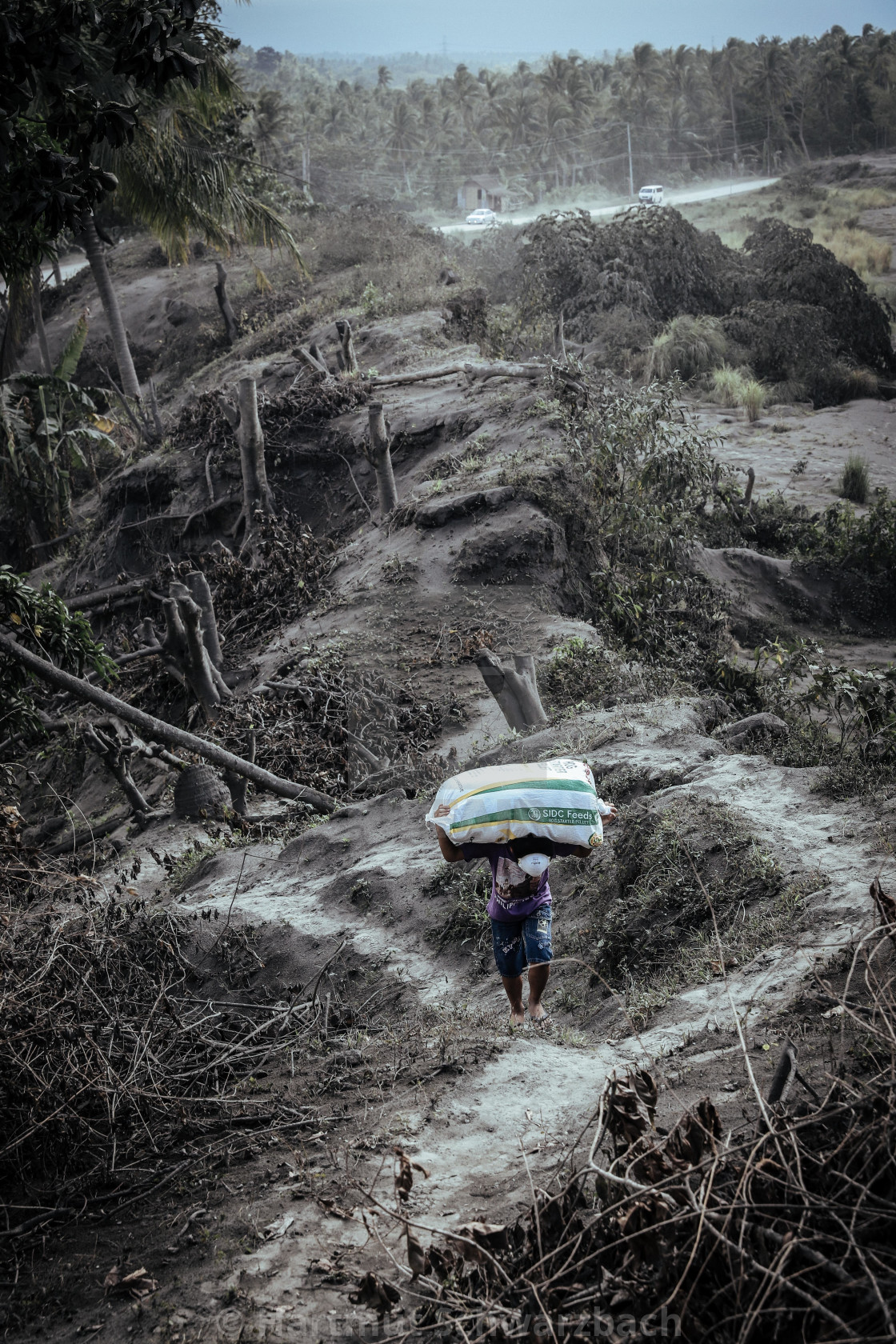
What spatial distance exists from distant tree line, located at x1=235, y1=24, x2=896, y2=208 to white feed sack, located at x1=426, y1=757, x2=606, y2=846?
1819 inches

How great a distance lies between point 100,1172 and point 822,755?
452cm

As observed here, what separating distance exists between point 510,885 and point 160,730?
13.1ft

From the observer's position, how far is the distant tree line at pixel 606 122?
4731 centimetres

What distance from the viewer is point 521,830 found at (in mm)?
3828

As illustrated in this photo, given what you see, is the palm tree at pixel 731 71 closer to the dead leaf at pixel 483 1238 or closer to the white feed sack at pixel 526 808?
the white feed sack at pixel 526 808

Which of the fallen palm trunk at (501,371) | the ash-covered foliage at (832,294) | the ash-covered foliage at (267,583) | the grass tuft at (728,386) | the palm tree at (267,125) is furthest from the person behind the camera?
the palm tree at (267,125)

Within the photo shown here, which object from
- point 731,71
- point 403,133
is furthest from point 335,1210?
point 403,133

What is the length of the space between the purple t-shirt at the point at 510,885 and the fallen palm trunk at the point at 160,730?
3.69 m

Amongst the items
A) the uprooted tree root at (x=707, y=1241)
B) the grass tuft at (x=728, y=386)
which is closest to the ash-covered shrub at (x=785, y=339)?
the grass tuft at (x=728, y=386)

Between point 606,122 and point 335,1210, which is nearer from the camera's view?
point 335,1210

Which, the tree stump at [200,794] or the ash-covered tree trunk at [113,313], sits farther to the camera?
the ash-covered tree trunk at [113,313]

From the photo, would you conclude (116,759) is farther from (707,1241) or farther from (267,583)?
(707,1241)

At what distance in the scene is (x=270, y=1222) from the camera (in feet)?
9.34

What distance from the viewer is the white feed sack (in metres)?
3.82
